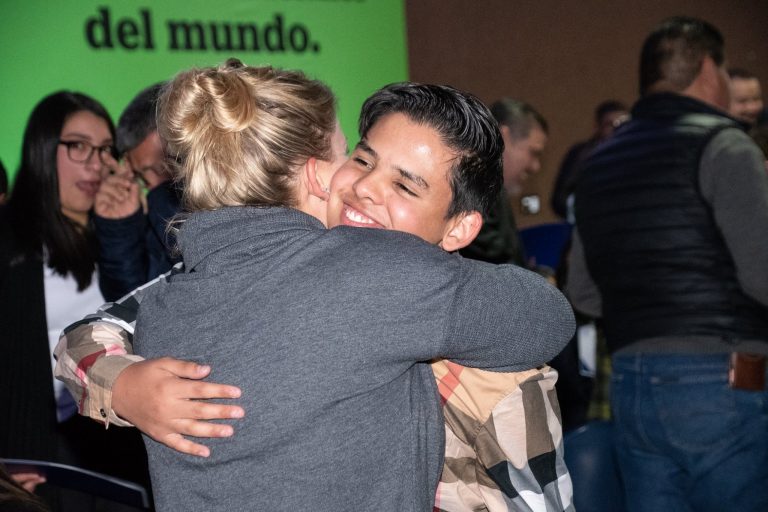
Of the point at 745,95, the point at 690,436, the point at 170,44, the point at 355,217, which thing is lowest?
the point at 690,436

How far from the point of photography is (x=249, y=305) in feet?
3.77

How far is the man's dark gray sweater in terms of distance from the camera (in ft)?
3.66

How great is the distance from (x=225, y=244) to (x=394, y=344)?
278 millimetres

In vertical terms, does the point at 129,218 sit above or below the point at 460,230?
below

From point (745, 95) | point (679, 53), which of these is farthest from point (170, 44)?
point (745, 95)

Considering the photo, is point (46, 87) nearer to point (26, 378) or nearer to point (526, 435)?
point (26, 378)

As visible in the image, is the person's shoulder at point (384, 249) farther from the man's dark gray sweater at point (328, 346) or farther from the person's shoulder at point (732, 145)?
the person's shoulder at point (732, 145)

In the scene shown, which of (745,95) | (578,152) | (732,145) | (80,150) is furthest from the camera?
(578,152)

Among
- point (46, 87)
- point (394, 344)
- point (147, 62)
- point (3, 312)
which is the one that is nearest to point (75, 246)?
point (3, 312)

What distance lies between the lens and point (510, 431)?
49.0 inches

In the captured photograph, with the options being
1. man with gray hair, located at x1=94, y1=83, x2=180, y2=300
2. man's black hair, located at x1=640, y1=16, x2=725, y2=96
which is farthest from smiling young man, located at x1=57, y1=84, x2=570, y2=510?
man's black hair, located at x1=640, y1=16, x2=725, y2=96

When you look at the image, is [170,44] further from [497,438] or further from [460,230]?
[497,438]

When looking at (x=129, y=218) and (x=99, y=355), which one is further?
(x=129, y=218)

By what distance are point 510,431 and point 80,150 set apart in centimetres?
209
